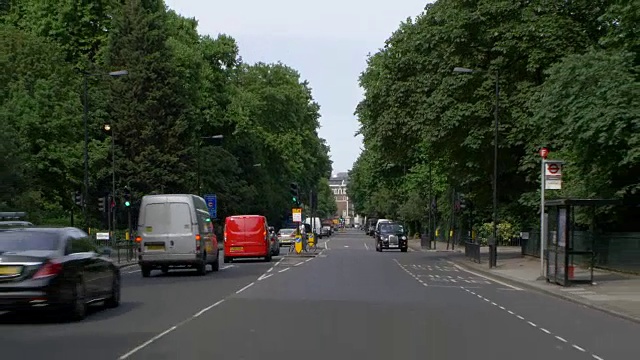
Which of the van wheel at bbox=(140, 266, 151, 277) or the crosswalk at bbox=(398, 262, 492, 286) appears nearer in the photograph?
the crosswalk at bbox=(398, 262, 492, 286)

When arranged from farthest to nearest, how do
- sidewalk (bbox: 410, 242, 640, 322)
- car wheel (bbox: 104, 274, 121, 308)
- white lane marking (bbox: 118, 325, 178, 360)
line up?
sidewalk (bbox: 410, 242, 640, 322) → car wheel (bbox: 104, 274, 121, 308) → white lane marking (bbox: 118, 325, 178, 360)

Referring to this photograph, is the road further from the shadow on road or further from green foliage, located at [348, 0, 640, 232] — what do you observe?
green foliage, located at [348, 0, 640, 232]

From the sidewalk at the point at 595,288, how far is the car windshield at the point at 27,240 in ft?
35.1

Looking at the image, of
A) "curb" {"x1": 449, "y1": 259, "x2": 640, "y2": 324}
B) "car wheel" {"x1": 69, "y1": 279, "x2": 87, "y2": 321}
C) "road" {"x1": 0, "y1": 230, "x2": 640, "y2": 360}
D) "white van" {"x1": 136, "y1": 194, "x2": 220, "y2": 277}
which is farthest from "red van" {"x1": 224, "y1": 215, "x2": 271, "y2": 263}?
"car wheel" {"x1": 69, "y1": 279, "x2": 87, "y2": 321}

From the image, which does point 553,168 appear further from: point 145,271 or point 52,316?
point 52,316

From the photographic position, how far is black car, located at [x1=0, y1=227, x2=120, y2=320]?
50.1ft

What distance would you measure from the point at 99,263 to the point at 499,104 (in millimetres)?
26447

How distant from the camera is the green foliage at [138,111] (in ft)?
173

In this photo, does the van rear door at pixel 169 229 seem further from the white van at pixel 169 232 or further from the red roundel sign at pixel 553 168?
the red roundel sign at pixel 553 168

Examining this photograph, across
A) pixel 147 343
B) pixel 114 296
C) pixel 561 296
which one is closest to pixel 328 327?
pixel 147 343

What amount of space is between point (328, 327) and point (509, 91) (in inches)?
1105

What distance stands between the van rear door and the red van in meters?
11.5

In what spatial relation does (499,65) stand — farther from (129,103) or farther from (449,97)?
(129,103)

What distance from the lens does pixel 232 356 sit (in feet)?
38.9
